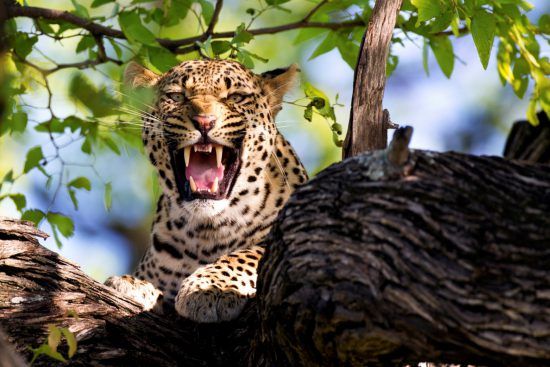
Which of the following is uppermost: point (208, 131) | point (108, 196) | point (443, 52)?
point (443, 52)

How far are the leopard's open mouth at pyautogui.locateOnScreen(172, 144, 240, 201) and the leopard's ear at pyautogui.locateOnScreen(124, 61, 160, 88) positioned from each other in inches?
34.5

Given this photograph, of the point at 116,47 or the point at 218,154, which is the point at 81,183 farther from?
the point at 218,154

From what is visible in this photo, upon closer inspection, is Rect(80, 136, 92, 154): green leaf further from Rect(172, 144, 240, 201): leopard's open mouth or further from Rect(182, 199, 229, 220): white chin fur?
Rect(182, 199, 229, 220): white chin fur

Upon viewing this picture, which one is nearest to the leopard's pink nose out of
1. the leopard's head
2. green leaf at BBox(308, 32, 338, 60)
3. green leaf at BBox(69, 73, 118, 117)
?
the leopard's head

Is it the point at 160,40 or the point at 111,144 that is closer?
the point at 160,40

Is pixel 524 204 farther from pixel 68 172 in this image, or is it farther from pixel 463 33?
pixel 68 172

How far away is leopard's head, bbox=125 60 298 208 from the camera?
22.6 ft

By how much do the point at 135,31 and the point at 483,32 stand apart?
2420 millimetres

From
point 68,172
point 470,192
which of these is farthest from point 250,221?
point 470,192

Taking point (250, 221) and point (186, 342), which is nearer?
point (186, 342)

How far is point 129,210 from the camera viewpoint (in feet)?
45.0

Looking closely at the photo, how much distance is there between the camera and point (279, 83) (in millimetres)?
7773

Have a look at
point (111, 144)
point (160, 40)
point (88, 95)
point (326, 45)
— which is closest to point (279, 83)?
point (326, 45)

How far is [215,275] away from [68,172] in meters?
2.21
